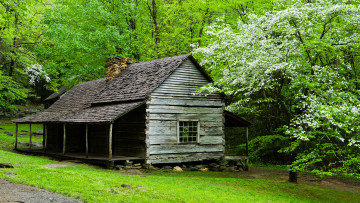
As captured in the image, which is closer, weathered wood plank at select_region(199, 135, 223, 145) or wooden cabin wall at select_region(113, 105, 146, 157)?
wooden cabin wall at select_region(113, 105, 146, 157)

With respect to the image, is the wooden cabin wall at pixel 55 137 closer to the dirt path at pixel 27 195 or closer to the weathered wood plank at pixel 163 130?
the weathered wood plank at pixel 163 130

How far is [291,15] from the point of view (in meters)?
14.1

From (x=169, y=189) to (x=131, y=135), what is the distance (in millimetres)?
7085

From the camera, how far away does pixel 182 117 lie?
18.5m

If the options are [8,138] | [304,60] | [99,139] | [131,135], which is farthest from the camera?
[8,138]

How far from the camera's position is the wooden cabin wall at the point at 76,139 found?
22.7m

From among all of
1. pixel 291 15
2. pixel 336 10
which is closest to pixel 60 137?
pixel 291 15

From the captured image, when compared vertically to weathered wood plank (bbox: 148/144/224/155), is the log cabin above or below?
above

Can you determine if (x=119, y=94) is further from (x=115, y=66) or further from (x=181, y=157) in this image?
(x=181, y=157)

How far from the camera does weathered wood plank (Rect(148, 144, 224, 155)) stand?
57.1 ft

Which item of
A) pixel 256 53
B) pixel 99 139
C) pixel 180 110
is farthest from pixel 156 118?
pixel 256 53

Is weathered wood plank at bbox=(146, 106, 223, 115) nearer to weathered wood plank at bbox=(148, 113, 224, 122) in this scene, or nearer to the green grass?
weathered wood plank at bbox=(148, 113, 224, 122)

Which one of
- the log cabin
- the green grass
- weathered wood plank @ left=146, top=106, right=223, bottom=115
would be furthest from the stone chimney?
the green grass

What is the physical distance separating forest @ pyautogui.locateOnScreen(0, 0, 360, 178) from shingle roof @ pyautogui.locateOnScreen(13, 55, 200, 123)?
6.56 ft
